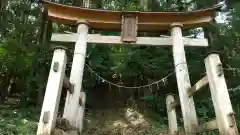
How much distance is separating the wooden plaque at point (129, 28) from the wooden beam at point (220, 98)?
192 centimetres

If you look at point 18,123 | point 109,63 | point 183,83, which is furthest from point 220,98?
point 109,63

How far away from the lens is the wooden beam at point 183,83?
5121mm

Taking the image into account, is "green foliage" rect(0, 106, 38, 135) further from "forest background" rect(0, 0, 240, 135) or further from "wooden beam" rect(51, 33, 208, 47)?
"wooden beam" rect(51, 33, 208, 47)

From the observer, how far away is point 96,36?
615 centimetres

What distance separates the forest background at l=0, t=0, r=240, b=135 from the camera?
852 cm

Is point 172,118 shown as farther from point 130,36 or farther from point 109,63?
point 109,63

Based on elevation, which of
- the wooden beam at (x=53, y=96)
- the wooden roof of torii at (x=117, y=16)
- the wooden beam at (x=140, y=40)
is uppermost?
the wooden roof of torii at (x=117, y=16)

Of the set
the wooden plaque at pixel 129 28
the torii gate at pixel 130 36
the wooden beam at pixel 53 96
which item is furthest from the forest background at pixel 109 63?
the wooden beam at pixel 53 96

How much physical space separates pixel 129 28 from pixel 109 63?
4.01m

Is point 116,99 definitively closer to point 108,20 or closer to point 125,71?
point 125,71

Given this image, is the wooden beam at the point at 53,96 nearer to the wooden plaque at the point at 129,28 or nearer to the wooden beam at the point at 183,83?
the wooden plaque at the point at 129,28

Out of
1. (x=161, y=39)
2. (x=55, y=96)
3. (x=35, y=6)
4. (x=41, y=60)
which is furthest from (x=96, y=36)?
(x=35, y=6)

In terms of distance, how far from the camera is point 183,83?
545cm

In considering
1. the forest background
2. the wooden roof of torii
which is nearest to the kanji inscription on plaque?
the wooden roof of torii
